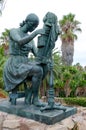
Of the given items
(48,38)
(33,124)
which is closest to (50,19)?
(48,38)

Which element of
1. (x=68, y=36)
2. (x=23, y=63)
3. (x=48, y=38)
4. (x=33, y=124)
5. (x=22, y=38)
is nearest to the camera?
(x=33, y=124)

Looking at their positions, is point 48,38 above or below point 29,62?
above

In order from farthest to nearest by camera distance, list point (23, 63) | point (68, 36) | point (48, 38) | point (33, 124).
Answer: point (68, 36)
point (23, 63)
point (48, 38)
point (33, 124)

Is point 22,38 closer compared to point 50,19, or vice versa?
point 50,19

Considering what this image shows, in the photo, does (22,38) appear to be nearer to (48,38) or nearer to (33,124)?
(48,38)

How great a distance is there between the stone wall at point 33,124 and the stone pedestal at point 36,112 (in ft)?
0.19

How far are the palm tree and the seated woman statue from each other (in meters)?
19.0

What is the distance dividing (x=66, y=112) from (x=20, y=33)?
148cm

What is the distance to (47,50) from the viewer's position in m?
3.98

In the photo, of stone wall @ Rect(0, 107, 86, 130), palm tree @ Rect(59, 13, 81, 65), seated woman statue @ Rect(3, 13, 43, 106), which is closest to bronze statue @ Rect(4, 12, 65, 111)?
seated woman statue @ Rect(3, 13, 43, 106)

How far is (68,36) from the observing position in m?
23.1

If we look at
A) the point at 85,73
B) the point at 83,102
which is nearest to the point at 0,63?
the point at 83,102

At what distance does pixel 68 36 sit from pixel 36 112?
1960cm

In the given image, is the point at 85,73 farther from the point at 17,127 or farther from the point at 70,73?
the point at 17,127
